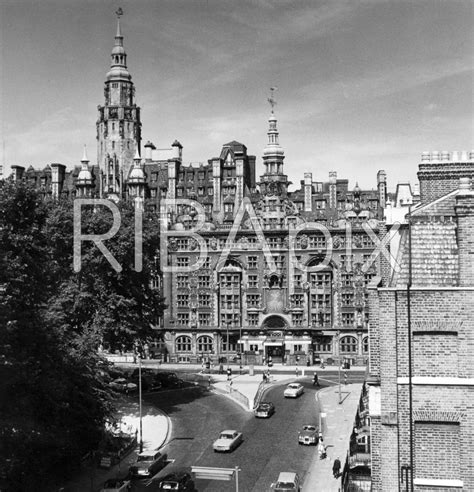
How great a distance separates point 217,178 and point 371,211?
970 inches

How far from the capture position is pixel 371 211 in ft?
307

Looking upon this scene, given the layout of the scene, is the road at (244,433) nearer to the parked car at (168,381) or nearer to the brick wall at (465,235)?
the parked car at (168,381)

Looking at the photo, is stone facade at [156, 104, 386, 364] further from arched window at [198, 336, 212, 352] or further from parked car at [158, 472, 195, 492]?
parked car at [158, 472, 195, 492]

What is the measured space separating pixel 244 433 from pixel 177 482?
1374 centimetres

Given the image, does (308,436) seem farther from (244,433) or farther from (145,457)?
(145,457)

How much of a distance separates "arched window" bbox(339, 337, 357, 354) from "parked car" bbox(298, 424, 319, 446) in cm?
3854

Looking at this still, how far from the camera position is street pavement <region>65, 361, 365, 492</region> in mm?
39312

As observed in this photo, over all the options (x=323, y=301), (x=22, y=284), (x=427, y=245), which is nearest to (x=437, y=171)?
(x=427, y=245)

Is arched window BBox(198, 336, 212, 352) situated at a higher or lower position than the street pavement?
higher

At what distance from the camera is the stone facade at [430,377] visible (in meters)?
20.8

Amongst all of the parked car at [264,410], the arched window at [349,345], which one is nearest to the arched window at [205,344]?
the arched window at [349,345]

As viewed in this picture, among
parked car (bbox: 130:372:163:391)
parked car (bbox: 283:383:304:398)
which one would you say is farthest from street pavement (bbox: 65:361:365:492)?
parked car (bbox: 130:372:163:391)

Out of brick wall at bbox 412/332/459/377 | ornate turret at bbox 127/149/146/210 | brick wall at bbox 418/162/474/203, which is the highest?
ornate turret at bbox 127/149/146/210

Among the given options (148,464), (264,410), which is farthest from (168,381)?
(148,464)
